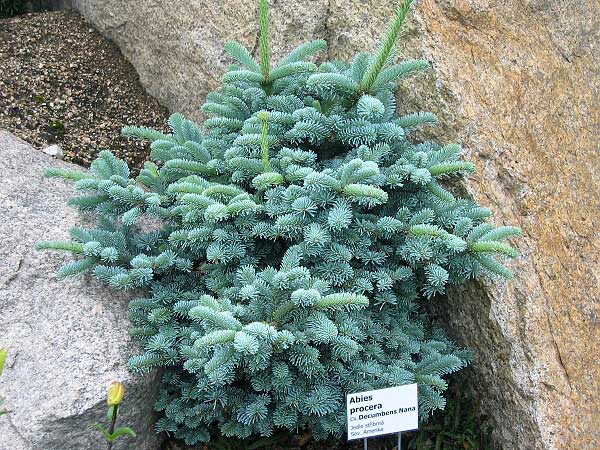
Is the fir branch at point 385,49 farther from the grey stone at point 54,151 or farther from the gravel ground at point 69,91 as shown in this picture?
the grey stone at point 54,151

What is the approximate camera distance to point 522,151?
330 centimetres

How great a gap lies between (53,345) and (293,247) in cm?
99

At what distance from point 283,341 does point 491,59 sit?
1.82 metres

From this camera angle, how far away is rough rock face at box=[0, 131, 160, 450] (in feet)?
8.43

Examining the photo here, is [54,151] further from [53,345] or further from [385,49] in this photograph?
[385,49]

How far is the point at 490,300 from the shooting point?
304cm

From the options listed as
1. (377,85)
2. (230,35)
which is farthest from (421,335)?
(230,35)

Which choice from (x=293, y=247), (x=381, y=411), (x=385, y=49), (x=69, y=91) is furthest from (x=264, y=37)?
(x=69, y=91)

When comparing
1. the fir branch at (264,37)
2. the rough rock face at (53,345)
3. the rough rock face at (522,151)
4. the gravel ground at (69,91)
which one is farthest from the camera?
the gravel ground at (69,91)

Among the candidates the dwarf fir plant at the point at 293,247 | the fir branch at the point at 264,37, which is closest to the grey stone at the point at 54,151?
the dwarf fir plant at the point at 293,247

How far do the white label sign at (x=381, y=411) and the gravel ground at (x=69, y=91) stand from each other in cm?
211

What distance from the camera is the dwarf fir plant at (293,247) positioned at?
260cm

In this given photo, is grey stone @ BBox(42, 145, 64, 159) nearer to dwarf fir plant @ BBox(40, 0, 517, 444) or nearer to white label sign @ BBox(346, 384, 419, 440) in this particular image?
dwarf fir plant @ BBox(40, 0, 517, 444)

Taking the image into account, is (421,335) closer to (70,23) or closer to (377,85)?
(377,85)
